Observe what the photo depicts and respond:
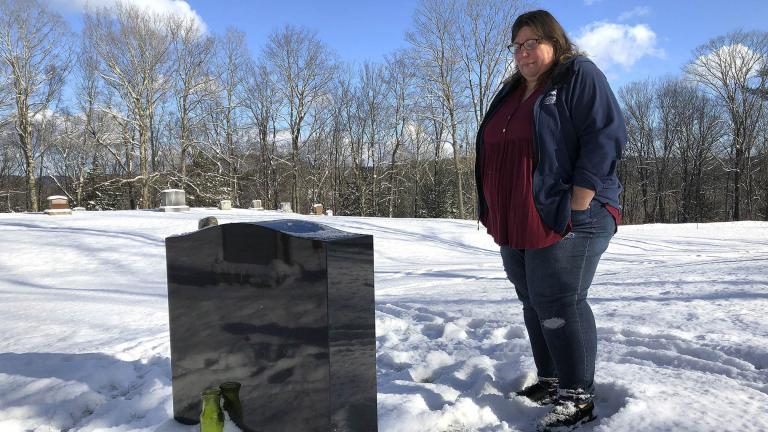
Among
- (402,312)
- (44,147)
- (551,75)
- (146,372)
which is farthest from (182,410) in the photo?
(44,147)

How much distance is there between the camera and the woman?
1.86 m

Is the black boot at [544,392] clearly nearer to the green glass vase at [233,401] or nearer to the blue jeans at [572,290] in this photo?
the blue jeans at [572,290]

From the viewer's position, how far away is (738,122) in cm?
3722

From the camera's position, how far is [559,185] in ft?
6.19

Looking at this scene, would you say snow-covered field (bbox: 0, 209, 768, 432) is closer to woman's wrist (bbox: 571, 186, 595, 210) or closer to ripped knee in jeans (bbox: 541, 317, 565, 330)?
ripped knee in jeans (bbox: 541, 317, 565, 330)

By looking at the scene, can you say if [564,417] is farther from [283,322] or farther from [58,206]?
[58,206]

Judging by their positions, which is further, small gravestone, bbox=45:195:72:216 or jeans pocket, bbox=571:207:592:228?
small gravestone, bbox=45:195:72:216

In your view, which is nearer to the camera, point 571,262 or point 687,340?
point 571,262

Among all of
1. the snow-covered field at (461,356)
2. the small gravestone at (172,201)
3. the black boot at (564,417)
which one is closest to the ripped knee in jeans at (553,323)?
the black boot at (564,417)

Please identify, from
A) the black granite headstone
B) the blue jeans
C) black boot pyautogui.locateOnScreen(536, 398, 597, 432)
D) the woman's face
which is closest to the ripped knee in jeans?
A: the blue jeans

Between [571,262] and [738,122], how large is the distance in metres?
44.4

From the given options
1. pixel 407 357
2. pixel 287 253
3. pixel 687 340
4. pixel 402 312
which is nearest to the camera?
pixel 287 253

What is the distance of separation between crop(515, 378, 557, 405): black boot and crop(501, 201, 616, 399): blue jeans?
0.26 meters

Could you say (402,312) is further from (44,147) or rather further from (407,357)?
(44,147)
